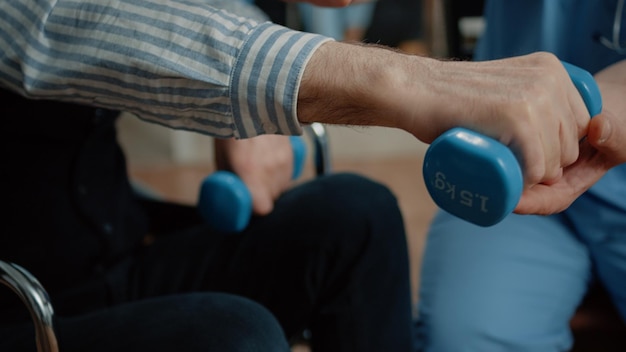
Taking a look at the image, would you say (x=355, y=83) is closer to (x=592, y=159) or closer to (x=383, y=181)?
(x=592, y=159)

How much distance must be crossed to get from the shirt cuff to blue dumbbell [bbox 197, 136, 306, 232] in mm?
265

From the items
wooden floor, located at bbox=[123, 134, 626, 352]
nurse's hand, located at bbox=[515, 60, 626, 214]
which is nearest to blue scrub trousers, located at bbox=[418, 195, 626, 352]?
nurse's hand, located at bbox=[515, 60, 626, 214]

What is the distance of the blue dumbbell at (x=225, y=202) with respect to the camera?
0.91 m

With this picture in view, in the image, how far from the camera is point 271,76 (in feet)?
2.07

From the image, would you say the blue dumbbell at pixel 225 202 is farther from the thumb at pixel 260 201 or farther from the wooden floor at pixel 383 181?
the wooden floor at pixel 383 181

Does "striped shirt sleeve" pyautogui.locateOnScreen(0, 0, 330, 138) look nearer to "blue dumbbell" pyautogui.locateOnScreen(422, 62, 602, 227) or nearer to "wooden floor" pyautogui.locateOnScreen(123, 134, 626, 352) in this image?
"blue dumbbell" pyautogui.locateOnScreen(422, 62, 602, 227)

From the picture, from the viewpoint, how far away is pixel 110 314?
0.76 metres

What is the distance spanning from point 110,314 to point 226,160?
0.30 metres

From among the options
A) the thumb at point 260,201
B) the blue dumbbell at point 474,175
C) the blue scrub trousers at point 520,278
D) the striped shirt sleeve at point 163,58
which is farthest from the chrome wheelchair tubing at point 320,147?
the blue dumbbell at point 474,175

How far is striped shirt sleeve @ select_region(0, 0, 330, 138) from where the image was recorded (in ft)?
2.11

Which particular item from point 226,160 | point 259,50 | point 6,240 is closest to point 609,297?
point 226,160

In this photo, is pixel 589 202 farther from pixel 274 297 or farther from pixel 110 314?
pixel 110 314

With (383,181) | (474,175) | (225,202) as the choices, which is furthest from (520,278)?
(383,181)

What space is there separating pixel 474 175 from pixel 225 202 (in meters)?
0.45
